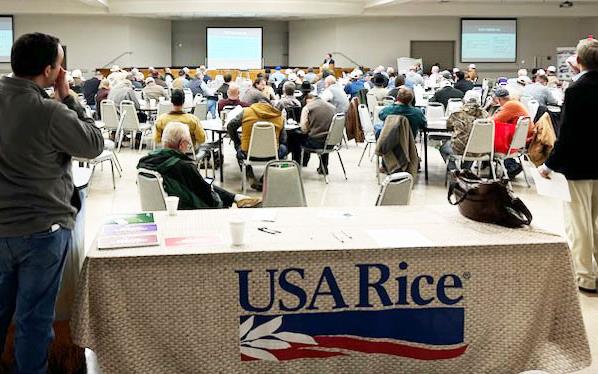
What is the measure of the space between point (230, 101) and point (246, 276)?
7142 mm

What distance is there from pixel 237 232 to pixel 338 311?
543 mm

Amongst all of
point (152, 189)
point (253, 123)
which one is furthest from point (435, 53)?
point (152, 189)

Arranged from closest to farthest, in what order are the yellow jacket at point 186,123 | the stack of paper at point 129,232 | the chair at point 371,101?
the stack of paper at point 129,232 → the yellow jacket at point 186,123 → the chair at point 371,101

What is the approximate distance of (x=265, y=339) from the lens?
3102 mm

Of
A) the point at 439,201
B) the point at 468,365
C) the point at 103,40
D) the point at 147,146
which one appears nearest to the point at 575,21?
the point at 103,40

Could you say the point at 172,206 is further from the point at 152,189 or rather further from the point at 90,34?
the point at 90,34

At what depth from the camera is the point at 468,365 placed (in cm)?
323

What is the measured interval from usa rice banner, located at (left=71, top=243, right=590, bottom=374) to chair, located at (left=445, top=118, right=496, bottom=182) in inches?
180

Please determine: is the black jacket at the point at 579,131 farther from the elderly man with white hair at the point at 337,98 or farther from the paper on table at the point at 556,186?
the elderly man with white hair at the point at 337,98

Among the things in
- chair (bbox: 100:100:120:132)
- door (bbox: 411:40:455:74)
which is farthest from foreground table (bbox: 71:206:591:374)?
door (bbox: 411:40:455:74)

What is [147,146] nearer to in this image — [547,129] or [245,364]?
[547,129]

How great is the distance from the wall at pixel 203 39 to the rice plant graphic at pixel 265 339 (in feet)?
77.6

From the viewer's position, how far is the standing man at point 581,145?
4.50 meters

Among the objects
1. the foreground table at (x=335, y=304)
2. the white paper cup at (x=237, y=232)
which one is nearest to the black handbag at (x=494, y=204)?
the foreground table at (x=335, y=304)
